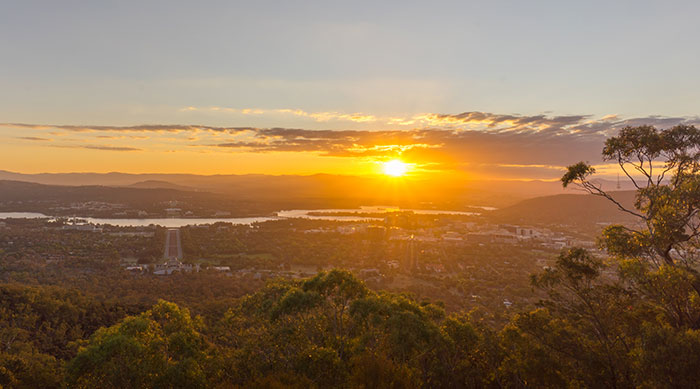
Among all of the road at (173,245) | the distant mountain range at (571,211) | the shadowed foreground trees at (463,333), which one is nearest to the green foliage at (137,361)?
the shadowed foreground trees at (463,333)

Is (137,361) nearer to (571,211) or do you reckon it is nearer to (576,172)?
(576,172)

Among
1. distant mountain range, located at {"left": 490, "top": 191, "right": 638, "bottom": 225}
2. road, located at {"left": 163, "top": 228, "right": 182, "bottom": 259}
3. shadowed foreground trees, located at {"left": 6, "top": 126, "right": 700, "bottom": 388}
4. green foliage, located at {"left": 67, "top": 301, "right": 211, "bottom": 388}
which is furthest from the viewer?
distant mountain range, located at {"left": 490, "top": 191, "right": 638, "bottom": 225}

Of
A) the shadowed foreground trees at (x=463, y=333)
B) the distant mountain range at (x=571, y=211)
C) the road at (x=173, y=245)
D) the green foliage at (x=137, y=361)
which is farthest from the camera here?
the distant mountain range at (x=571, y=211)

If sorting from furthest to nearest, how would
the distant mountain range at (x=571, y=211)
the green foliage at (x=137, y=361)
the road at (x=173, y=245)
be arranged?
the distant mountain range at (x=571, y=211) < the road at (x=173, y=245) < the green foliage at (x=137, y=361)

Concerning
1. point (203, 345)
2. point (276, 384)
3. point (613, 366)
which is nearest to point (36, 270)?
point (203, 345)

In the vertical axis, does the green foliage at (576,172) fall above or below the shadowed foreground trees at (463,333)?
above

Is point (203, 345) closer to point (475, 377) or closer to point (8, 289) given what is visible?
point (475, 377)

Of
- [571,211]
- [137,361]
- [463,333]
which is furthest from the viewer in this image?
[571,211]

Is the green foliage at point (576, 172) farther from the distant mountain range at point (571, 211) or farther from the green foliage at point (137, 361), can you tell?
the distant mountain range at point (571, 211)

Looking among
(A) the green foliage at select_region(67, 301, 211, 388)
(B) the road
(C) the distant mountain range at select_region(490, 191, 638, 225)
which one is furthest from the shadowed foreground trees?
(C) the distant mountain range at select_region(490, 191, 638, 225)

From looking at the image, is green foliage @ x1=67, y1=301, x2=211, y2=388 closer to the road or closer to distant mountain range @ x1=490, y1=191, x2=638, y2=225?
the road

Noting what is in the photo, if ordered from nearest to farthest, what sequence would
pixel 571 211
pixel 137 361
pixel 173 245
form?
pixel 137 361, pixel 173 245, pixel 571 211

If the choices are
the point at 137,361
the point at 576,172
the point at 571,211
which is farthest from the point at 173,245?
the point at 571,211
